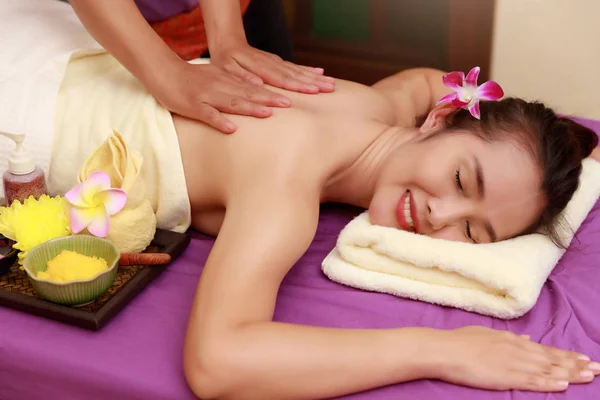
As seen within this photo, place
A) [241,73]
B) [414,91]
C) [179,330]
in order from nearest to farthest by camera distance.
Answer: [179,330]
[241,73]
[414,91]

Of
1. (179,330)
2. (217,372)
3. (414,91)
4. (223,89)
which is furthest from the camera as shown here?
(414,91)

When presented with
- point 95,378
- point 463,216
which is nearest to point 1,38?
point 95,378

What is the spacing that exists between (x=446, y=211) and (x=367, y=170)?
0.23 metres

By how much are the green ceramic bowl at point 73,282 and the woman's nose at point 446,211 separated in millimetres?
583

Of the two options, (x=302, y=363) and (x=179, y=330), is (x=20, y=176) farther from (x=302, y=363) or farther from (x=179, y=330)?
(x=302, y=363)

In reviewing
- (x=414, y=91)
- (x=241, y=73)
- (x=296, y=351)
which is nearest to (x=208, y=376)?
(x=296, y=351)

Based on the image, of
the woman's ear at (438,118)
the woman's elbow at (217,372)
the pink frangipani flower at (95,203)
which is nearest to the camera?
the woman's elbow at (217,372)

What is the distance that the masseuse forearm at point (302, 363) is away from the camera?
101cm

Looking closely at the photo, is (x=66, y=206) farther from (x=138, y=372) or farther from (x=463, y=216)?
(x=463, y=216)

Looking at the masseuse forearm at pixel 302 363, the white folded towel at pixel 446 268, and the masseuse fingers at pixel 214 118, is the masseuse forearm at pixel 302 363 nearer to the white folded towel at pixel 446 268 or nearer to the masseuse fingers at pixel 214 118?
the white folded towel at pixel 446 268

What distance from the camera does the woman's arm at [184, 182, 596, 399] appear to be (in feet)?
3.33

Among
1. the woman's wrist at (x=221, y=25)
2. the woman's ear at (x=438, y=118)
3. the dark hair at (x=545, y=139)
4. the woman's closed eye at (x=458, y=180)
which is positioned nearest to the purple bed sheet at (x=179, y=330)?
the dark hair at (x=545, y=139)

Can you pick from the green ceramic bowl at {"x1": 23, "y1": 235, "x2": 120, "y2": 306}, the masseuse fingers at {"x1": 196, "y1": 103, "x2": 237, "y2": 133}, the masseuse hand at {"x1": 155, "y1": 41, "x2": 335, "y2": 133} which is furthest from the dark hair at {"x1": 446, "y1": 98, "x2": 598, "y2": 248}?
the green ceramic bowl at {"x1": 23, "y1": 235, "x2": 120, "y2": 306}

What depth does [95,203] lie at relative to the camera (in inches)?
49.1
